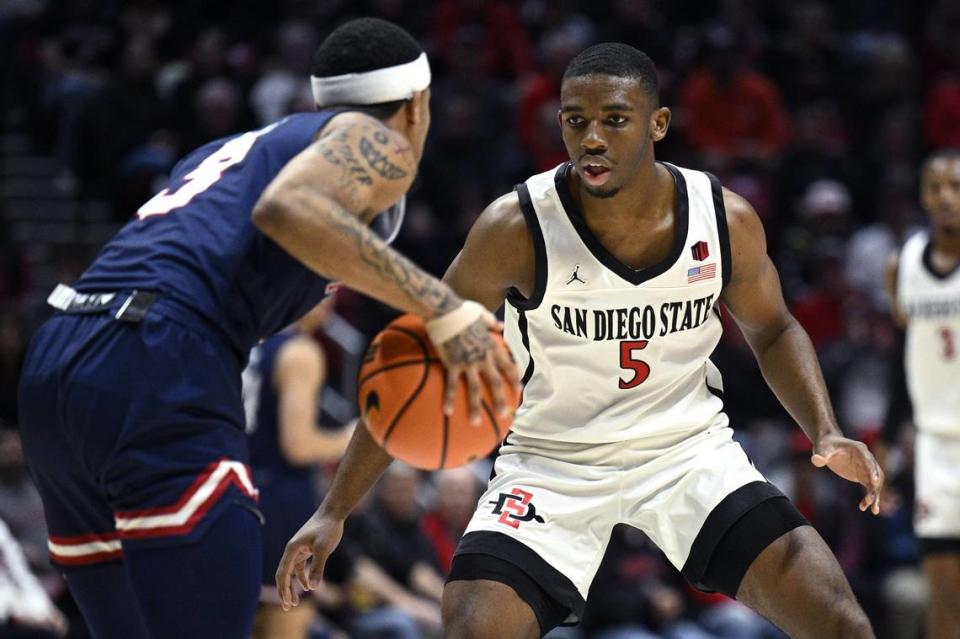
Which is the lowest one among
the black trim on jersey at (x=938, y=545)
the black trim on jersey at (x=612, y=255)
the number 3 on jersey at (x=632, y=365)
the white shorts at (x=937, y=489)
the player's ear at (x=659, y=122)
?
the black trim on jersey at (x=938, y=545)

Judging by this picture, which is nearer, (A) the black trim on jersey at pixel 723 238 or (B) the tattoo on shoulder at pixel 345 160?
(B) the tattoo on shoulder at pixel 345 160

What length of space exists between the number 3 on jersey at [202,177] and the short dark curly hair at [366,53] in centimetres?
25

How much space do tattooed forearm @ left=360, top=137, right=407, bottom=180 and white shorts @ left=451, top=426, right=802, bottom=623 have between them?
1306mm

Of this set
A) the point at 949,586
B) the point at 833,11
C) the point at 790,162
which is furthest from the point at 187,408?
the point at 833,11

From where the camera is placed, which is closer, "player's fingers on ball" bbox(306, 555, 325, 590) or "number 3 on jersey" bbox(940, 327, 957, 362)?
"player's fingers on ball" bbox(306, 555, 325, 590)

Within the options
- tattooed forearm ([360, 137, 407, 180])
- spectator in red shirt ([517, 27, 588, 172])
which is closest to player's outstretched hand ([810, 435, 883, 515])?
tattooed forearm ([360, 137, 407, 180])

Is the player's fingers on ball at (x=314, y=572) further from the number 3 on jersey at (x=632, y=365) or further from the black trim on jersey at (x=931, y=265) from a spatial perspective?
the black trim on jersey at (x=931, y=265)

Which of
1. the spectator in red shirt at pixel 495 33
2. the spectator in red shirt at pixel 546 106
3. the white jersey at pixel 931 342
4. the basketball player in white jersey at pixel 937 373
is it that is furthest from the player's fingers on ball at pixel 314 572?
the spectator in red shirt at pixel 495 33

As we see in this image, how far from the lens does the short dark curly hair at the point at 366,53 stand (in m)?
3.88

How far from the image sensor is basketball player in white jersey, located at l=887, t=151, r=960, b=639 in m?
7.23

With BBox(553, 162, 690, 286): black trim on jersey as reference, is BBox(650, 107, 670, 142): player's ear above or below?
above

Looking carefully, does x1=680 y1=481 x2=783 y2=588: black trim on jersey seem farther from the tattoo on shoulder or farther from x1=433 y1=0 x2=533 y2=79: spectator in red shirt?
x1=433 y1=0 x2=533 y2=79: spectator in red shirt

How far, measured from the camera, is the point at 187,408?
351cm

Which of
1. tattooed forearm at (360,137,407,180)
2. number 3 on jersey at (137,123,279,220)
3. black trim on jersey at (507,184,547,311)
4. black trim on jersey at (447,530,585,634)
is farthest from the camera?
black trim on jersey at (507,184,547,311)
